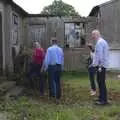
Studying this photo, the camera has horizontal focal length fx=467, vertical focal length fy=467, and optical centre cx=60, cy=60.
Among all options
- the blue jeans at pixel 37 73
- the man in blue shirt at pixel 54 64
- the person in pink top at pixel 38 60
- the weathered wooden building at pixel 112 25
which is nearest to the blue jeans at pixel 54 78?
the man in blue shirt at pixel 54 64

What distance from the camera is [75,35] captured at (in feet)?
92.1

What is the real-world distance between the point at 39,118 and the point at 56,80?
3.81 metres

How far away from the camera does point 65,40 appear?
2741 centimetres

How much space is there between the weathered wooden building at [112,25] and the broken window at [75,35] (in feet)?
3.83

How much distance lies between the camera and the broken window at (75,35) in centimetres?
2749

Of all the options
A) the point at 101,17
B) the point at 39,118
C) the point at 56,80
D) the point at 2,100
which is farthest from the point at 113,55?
the point at 39,118

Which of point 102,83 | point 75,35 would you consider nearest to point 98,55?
point 102,83

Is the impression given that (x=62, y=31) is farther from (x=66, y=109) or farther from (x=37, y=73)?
(x=66, y=109)

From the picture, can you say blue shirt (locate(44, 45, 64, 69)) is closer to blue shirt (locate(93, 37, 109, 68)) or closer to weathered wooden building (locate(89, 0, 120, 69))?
blue shirt (locate(93, 37, 109, 68))

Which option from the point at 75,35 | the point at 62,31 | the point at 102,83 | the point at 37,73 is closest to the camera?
the point at 102,83

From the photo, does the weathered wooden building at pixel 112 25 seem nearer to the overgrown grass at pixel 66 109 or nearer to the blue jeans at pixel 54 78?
the overgrown grass at pixel 66 109

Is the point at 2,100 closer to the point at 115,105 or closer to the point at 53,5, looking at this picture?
the point at 115,105

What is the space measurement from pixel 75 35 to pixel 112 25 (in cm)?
265

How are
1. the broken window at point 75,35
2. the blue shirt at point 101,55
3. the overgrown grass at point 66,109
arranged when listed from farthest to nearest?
1. the broken window at point 75,35
2. the blue shirt at point 101,55
3. the overgrown grass at point 66,109
